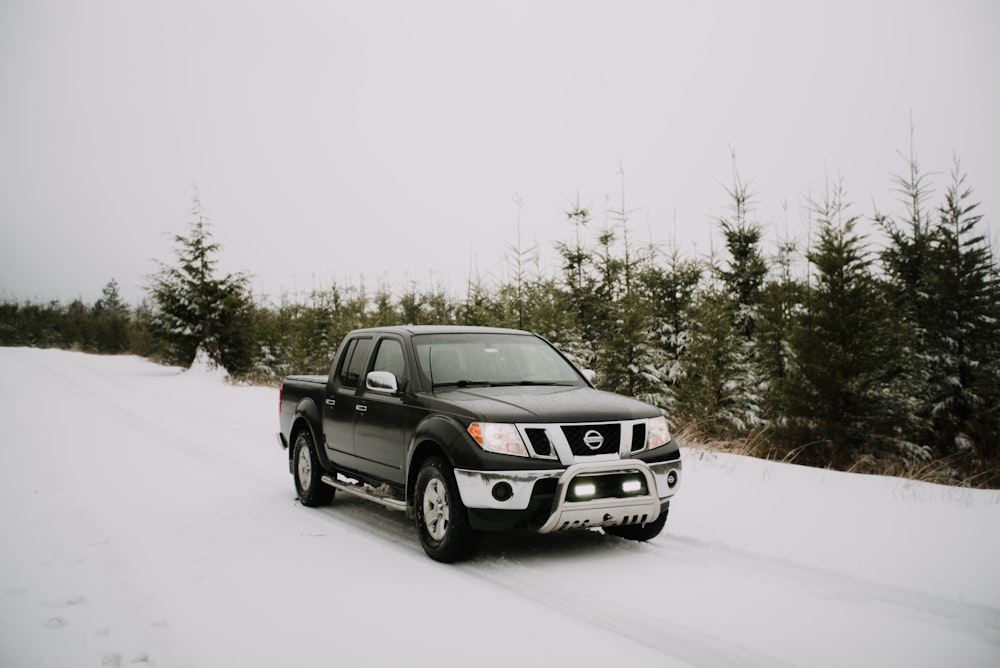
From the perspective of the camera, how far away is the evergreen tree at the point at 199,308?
30.9m

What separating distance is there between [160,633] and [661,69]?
67.7 meters

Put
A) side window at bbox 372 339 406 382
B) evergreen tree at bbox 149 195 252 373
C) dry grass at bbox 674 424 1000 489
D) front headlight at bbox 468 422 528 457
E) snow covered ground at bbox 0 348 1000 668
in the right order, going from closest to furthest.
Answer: snow covered ground at bbox 0 348 1000 668 < front headlight at bbox 468 422 528 457 < side window at bbox 372 339 406 382 < dry grass at bbox 674 424 1000 489 < evergreen tree at bbox 149 195 252 373

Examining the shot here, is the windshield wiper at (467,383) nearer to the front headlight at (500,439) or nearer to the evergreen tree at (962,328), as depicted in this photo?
the front headlight at (500,439)

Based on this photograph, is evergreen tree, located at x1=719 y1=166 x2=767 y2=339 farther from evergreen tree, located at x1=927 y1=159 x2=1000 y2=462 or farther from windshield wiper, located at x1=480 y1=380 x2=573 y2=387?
windshield wiper, located at x1=480 y1=380 x2=573 y2=387

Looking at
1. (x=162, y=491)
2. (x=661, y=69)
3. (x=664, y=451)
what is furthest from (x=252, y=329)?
(x=661, y=69)

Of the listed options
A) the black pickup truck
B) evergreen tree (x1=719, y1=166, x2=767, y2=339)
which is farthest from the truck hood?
evergreen tree (x1=719, y1=166, x2=767, y2=339)

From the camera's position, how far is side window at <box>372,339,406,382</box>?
6.72 meters

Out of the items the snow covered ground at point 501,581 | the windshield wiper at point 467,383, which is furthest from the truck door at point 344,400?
the windshield wiper at point 467,383

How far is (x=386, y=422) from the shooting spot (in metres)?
6.50

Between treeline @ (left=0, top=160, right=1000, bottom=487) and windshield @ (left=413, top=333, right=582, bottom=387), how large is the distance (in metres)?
5.53

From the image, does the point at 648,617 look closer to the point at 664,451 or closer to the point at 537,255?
the point at 664,451

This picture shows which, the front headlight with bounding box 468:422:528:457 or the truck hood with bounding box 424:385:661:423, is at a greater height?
the truck hood with bounding box 424:385:661:423

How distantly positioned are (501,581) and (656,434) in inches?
69.2

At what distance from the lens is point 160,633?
4.21 meters
